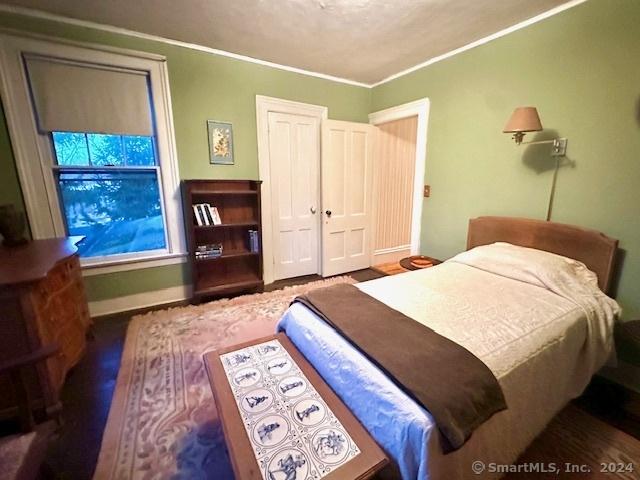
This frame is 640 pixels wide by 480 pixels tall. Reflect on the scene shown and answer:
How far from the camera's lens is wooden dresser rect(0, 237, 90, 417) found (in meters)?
1.38

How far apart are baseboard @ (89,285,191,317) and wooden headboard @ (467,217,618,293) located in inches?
123

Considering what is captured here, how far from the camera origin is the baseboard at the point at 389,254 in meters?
4.31

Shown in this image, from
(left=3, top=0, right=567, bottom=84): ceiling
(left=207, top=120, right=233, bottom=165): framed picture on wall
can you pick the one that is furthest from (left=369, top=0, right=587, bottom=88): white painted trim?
(left=207, top=120, right=233, bottom=165): framed picture on wall

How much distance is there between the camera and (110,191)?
267 centimetres

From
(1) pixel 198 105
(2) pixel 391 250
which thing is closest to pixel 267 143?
(1) pixel 198 105

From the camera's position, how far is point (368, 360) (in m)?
1.20

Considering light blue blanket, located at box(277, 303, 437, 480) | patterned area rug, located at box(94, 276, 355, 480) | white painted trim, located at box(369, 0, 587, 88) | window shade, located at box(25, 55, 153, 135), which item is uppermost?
white painted trim, located at box(369, 0, 587, 88)

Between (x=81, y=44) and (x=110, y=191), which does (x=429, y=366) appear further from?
(x=81, y=44)

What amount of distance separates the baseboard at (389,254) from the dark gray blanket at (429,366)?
2.78 meters

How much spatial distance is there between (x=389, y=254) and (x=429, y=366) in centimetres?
348

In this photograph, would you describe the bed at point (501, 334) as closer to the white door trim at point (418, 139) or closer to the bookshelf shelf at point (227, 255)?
the white door trim at point (418, 139)

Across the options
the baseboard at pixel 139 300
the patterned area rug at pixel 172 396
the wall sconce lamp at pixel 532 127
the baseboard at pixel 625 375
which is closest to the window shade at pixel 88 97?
the baseboard at pixel 139 300

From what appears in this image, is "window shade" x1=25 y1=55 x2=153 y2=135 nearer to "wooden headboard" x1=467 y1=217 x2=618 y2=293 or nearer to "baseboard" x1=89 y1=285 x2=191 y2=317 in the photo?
"baseboard" x1=89 y1=285 x2=191 y2=317

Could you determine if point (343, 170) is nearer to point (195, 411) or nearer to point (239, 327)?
point (239, 327)
